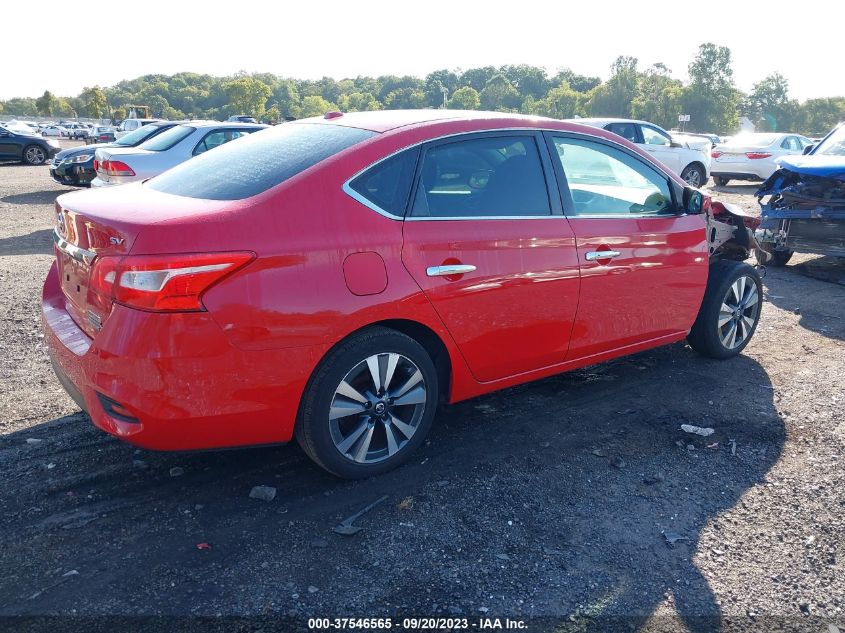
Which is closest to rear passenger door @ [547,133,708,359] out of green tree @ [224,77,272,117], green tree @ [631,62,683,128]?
green tree @ [631,62,683,128]

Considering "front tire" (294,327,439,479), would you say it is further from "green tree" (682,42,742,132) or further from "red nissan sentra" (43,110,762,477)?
"green tree" (682,42,742,132)

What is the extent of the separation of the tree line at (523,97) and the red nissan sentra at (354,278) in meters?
92.6

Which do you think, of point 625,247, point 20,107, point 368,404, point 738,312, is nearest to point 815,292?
point 738,312

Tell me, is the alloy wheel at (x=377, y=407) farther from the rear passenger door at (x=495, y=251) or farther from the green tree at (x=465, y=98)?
the green tree at (x=465, y=98)

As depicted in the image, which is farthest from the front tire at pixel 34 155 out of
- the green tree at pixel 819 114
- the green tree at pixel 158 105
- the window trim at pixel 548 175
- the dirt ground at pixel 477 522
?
the green tree at pixel 158 105

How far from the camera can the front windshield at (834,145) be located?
28.8 feet

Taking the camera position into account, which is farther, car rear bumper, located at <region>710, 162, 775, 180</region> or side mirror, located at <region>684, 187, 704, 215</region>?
car rear bumper, located at <region>710, 162, 775, 180</region>

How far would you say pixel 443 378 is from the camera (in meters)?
3.83

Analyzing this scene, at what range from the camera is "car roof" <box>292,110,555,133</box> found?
374cm

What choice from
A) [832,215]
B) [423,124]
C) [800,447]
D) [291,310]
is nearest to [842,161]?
[832,215]

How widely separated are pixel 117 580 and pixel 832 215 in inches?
315

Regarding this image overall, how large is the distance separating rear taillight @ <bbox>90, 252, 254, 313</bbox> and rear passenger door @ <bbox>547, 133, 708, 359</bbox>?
7.02 ft

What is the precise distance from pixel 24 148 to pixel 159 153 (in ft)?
51.9

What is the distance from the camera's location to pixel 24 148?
2356 centimetres
